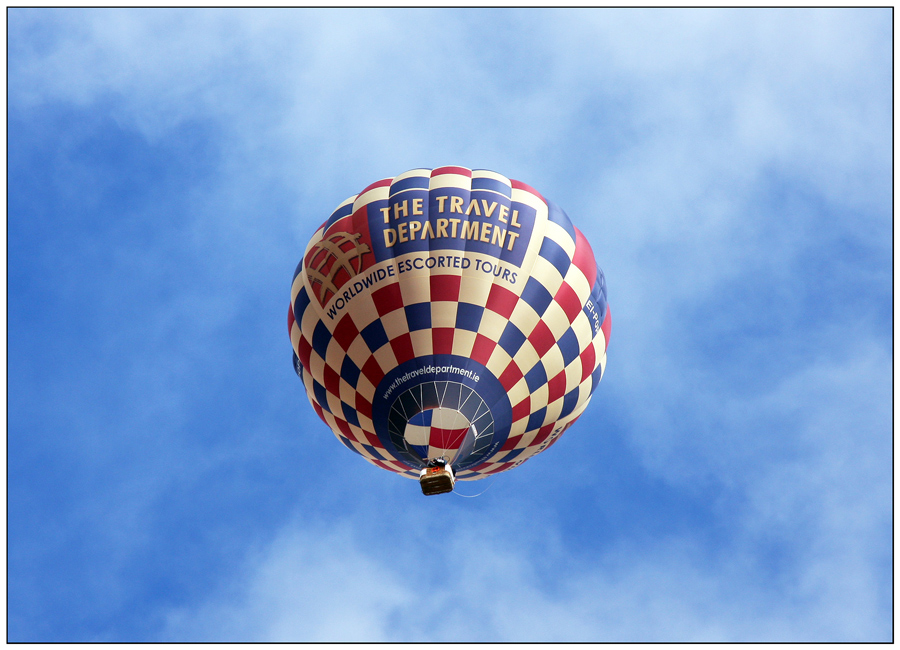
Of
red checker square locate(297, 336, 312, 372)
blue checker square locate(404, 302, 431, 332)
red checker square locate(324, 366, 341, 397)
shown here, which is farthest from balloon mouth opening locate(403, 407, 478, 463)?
red checker square locate(297, 336, 312, 372)

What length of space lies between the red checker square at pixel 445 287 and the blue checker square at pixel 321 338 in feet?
6.41

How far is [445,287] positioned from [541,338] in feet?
5.83

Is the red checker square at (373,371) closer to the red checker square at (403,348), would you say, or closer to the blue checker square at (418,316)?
the red checker square at (403,348)

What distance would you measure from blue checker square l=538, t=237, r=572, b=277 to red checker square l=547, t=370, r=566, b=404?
5.55 feet

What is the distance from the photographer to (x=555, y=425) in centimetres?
1385

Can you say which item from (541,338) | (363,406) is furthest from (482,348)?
(363,406)

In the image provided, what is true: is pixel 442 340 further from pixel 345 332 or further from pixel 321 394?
pixel 321 394

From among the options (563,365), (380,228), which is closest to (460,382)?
(563,365)

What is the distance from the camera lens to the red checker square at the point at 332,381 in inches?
514

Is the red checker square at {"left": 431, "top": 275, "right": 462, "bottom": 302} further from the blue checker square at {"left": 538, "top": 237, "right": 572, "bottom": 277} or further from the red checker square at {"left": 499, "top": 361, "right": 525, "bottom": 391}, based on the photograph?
the blue checker square at {"left": 538, "top": 237, "right": 572, "bottom": 277}

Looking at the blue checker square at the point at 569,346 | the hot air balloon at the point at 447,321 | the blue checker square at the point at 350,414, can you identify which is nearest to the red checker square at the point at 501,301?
the hot air balloon at the point at 447,321

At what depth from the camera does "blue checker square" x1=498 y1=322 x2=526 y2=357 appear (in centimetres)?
1247

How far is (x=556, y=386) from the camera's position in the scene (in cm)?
1327

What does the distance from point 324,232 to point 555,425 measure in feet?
17.0
